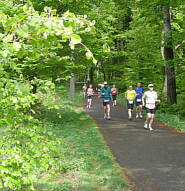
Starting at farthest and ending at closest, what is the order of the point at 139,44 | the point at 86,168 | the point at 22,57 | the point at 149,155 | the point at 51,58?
the point at 139,44 → the point at 51,58 → the point at 149,155 → the point at 86,168 → the point at 22,57

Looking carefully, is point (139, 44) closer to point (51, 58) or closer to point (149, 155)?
point (51, 58)

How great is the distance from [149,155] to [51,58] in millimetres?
5729

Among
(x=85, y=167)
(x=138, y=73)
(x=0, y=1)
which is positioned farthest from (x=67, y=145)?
(x=138, y=73)

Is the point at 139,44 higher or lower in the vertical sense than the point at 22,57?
higher

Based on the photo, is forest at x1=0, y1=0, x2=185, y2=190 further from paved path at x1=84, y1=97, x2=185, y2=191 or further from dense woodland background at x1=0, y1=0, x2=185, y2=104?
paved path at x1=84, y1=97, x2=185, y2=191

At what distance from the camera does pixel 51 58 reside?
10.3 meters

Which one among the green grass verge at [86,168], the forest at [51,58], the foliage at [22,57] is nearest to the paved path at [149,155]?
the green grass verge at [86,168]

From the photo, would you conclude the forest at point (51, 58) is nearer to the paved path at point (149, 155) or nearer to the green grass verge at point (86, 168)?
the green grass verge at point (86, 168)

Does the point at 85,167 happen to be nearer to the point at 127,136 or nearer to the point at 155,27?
the point at 127,136

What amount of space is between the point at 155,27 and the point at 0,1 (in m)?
13.4

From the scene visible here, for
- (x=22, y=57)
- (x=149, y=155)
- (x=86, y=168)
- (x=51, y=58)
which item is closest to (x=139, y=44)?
(x=51, y=58)

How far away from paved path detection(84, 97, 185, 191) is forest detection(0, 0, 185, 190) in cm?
223

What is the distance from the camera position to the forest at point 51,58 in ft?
7.38

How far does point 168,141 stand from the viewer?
30.8 feet
